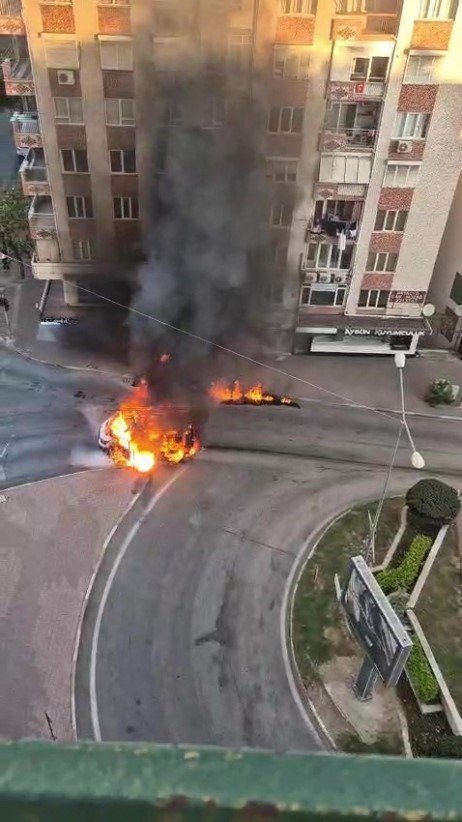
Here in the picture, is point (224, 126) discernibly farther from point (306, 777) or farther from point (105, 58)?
point (306, 777)

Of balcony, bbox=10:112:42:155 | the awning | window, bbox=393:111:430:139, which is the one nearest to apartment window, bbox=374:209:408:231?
window, bbox=393:111:430:139

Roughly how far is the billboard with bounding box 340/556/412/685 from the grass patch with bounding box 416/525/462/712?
117 inches

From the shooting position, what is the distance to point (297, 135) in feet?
79.9

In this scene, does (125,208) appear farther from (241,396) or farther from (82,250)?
(241,396)

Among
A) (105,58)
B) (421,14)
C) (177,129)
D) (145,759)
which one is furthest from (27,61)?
(145,759)

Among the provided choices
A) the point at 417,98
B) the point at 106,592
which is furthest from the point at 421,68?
the point at 106,592

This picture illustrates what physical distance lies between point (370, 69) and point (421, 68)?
1735 mm

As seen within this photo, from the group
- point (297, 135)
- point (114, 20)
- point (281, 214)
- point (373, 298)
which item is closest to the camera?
point (114, 20)

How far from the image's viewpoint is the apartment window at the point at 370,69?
A: 22.8 m

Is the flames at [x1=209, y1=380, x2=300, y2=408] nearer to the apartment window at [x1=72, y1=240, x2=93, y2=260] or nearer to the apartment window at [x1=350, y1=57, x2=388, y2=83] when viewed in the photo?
the apartment window at [x1=72, y1=240, x2=93, y2=260]

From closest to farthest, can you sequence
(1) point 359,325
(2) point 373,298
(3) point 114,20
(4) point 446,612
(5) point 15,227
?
(4) point 446,612 < (3) point 114,20 < (1) point 359,325 < (2) point 373,298 < (5) point 15,227

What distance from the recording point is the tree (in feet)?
101

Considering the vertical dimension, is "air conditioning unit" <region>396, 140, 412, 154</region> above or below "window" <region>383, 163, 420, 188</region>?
above

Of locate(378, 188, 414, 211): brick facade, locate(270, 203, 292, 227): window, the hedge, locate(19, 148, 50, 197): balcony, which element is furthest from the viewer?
locate(19, 148, 50, 197): balcony
